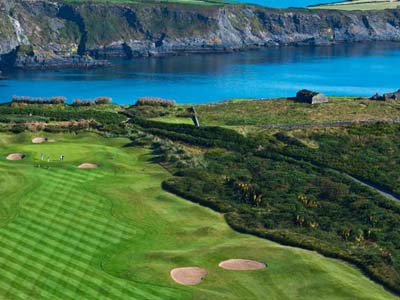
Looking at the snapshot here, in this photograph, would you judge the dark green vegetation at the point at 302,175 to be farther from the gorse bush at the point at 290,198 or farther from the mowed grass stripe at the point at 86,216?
the mowed grass stripe at the point at 86,216

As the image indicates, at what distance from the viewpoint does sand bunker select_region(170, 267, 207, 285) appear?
4750 centimetres

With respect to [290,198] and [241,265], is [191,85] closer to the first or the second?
[290,198]

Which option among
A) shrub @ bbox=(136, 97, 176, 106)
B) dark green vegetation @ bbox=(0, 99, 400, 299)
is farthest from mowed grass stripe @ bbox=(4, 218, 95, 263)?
shrub @ bbox=(136, 97, 176, 106)

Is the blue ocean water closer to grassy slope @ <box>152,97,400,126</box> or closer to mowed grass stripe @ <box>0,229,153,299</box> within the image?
grassy slope @ <box>152,97,400,126</box>

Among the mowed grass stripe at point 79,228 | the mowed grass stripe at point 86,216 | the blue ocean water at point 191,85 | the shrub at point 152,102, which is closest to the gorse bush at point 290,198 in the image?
the mowed grass stripe at point 86,216

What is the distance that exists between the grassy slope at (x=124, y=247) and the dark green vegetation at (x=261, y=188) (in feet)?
0.62

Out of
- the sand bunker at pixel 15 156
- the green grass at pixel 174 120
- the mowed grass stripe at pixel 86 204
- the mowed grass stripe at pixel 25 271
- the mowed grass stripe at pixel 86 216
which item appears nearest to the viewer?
the mowed grass stripe at pixel 25 271

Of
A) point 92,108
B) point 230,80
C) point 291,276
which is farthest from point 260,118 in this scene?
point 230,80

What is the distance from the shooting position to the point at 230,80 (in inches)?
7328

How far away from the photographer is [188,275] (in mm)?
48531

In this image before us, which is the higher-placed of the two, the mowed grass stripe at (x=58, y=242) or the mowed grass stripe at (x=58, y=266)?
the mowed grass stripe at (x=58, y=242)

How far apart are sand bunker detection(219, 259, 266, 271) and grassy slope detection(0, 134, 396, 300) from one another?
0.61 m

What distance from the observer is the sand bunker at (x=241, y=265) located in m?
49.3

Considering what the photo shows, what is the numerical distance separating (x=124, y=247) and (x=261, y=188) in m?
19.0
